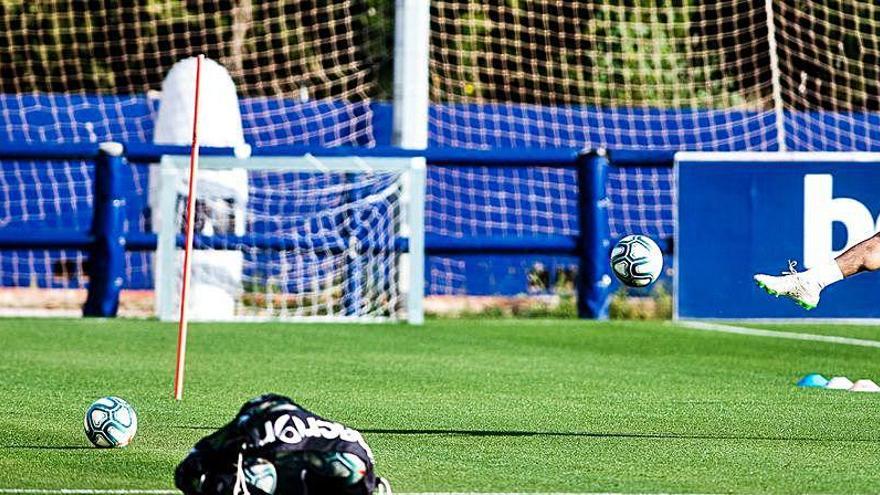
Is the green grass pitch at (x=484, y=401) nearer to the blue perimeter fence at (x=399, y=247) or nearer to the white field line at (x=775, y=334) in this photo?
the white field line at (x=775, y=334)

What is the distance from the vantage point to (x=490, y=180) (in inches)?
843

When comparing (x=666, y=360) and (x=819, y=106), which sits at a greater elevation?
(x=819, y=106)

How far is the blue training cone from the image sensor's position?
394 inches

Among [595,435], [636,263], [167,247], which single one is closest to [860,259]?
[636,263]

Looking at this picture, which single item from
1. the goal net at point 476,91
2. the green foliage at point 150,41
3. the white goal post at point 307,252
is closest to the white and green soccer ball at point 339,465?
the white goal post at point 307,252

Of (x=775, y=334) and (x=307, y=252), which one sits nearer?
(x=775, y=334)

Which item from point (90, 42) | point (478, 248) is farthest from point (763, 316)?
point (90, 42)

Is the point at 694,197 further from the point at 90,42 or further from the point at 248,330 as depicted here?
the point at 90,42

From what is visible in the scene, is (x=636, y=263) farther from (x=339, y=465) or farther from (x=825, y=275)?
(x=339, y=465)

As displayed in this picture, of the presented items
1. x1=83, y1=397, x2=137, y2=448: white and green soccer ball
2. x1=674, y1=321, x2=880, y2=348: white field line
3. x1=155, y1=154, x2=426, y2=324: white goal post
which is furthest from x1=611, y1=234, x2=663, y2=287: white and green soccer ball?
x1=155, y1=154, x2=426, y2=324: white goal post

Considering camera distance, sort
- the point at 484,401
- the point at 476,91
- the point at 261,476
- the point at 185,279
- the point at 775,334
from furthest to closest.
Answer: the point at 476,91
the point at 775,334
the point at 185,279
the point at 484,401
the point at 261,476

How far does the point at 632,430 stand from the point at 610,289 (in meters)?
8.96

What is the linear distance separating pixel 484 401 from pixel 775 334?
619 cm

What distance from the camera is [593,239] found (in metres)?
16.5
